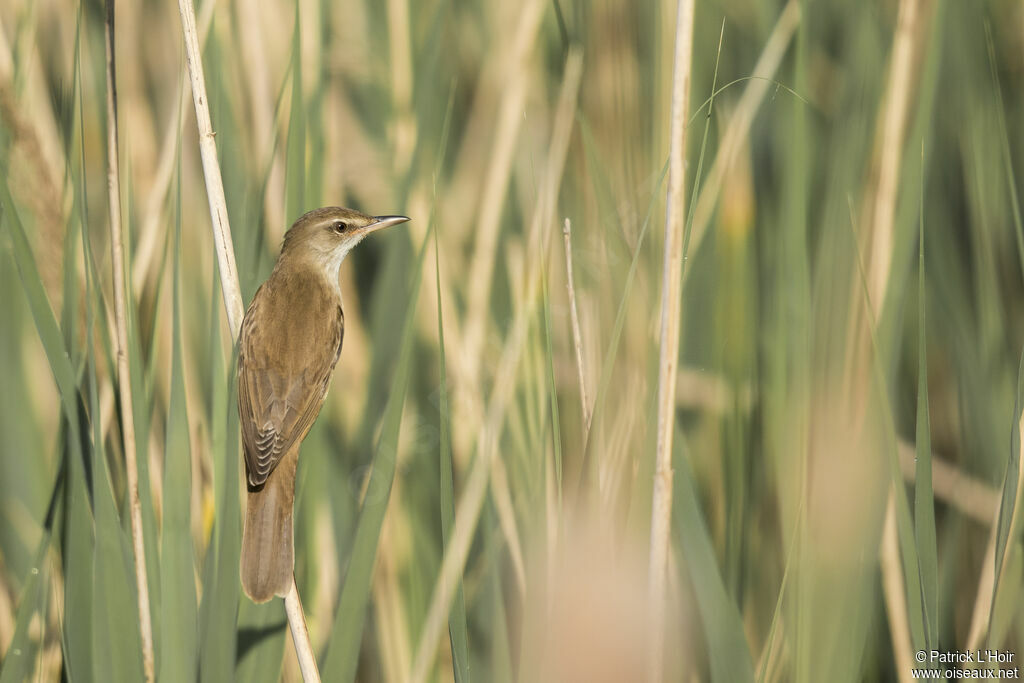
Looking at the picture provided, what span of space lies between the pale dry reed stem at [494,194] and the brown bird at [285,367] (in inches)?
10.8

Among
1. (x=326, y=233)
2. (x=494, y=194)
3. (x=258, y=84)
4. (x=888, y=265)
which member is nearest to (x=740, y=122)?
(x=888, y=265)

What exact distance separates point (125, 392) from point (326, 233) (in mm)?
536

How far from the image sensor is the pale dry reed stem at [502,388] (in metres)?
1.79

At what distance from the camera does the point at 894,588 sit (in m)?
1.88

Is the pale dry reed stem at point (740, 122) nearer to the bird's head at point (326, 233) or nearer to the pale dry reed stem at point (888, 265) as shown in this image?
the pale dry reed stem at point (888, 265)

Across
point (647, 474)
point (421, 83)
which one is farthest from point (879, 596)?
point (421, 83)

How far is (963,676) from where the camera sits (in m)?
1.67

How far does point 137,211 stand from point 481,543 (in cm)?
112

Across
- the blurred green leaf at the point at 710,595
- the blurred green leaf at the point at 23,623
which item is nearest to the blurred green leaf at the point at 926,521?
the blurred green leaf at the point at 710,595

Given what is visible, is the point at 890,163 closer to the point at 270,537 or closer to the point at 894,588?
the point at 894,588

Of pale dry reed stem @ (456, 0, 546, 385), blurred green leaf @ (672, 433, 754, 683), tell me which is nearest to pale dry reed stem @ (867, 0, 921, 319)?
blurred green leaf @ (672, 433, 754, 683)

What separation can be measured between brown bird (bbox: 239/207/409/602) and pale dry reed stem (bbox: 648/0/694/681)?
0.55 metres

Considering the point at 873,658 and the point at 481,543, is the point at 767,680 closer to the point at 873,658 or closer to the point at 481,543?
the point at 873,658

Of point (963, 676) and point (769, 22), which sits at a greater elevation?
point (769, 22)
